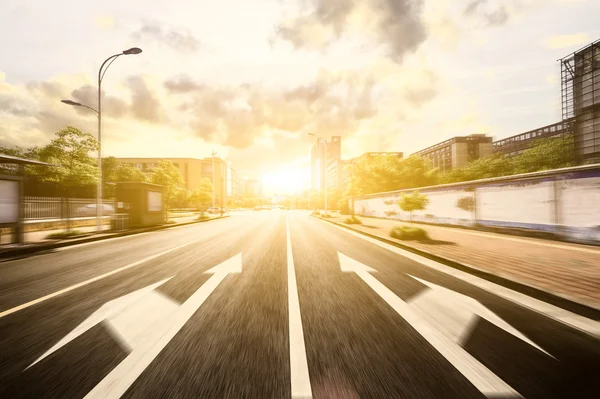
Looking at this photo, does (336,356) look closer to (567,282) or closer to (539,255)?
(567,282)

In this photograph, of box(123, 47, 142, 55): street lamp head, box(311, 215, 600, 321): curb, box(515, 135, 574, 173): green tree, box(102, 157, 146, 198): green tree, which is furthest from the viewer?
box(102, 157, 146, 198): green tree

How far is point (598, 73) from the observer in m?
49.9

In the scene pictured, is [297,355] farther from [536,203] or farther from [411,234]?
[536,203]

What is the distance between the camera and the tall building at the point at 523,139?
99.3m

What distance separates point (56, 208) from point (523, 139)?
14958 centimetres

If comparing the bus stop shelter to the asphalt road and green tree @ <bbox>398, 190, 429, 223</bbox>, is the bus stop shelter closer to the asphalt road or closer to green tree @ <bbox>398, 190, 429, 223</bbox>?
the asphalt road

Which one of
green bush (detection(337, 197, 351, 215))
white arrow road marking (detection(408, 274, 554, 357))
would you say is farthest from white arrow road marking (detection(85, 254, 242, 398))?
green bush (detection(337, 197, 351, 215))

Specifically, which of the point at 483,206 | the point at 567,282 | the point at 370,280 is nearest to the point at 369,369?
the point at 370,280

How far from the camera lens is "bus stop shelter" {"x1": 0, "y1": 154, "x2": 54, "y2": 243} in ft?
31.5

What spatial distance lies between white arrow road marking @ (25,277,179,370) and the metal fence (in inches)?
675

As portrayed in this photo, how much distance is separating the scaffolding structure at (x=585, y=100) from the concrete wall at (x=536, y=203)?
5689 centimetres

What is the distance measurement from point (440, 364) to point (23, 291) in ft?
21.1

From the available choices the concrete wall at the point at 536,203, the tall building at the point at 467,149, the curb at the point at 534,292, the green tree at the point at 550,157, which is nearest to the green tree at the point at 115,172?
the concrete wall at the point at 536,203

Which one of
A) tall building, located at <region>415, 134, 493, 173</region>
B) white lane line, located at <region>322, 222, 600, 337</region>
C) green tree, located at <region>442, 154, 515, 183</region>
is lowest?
white lane line, located at <region>322, 222, 600, 337</region>
